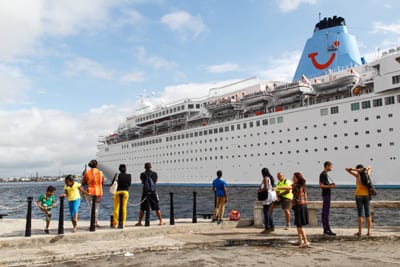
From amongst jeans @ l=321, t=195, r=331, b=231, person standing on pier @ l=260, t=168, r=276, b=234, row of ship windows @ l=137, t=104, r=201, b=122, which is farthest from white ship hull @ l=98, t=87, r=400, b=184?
person standing on pier @ l=260, t=168, r=276, b=234

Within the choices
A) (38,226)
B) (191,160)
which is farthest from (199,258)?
(191,160)

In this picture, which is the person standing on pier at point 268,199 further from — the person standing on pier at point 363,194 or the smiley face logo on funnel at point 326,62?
the smiley face logo on funnel at point 326,62

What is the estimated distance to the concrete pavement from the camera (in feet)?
18.9

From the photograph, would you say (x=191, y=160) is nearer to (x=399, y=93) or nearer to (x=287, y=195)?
(x=399, y=93)

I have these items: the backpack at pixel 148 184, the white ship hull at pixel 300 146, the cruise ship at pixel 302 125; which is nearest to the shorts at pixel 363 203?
the backpack at pixel 148 184

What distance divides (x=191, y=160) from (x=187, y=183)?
2.97 m

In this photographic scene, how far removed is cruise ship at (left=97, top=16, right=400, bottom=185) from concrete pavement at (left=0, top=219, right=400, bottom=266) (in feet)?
63.1

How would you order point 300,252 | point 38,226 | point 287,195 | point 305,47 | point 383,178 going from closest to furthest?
point 300,252 → point 287,195 → point 38,226 → point 383,178 → point 305,47

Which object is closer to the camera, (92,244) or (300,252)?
(300,252)

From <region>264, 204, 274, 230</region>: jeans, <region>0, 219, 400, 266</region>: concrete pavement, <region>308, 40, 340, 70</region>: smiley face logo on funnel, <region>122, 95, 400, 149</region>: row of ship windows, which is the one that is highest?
<region>308, 40, 340, 70</region>: smiley face logo on funnel

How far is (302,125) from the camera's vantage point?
3344cm

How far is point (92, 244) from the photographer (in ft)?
21.9

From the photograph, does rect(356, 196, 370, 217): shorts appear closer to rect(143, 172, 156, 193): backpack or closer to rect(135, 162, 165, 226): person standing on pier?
rect(135, 162, 165, 226): person standing on pier

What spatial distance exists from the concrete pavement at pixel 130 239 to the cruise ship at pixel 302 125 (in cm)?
1924
